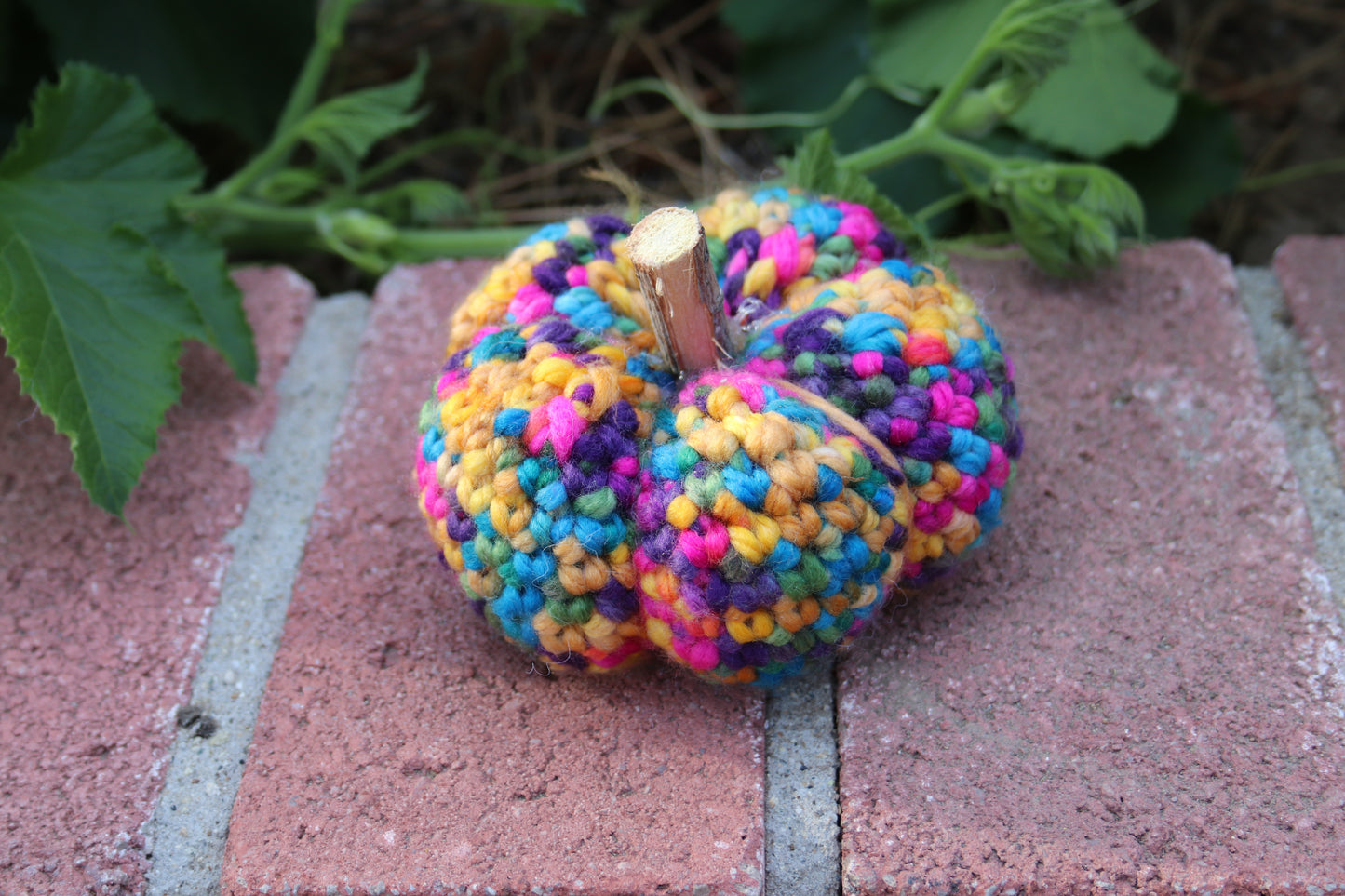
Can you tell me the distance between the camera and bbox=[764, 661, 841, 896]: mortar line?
0.76m

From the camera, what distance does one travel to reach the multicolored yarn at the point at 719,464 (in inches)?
28.1

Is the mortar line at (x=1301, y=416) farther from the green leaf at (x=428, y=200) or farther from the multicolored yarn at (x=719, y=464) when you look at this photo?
the green leaf at (x=428, y=200)

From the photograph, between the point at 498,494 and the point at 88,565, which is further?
the point at 88,565

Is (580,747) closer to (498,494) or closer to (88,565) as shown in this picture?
(498,494)

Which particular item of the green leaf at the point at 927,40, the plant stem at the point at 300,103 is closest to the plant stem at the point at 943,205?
the green leaf at the point at 927,40

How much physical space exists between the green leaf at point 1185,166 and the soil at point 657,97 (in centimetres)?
17

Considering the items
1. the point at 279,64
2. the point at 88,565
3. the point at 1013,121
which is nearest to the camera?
the point at 88,565

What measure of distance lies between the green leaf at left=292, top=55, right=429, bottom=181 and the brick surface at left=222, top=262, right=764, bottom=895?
441 millimetres

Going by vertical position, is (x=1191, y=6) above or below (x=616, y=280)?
below

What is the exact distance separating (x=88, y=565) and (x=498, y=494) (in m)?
0.42

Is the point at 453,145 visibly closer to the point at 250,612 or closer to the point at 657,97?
the point at 657,97

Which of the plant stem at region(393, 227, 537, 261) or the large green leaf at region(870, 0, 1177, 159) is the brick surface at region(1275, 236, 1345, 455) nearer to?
the large green leaf at region(870, 0, 1177, 159)

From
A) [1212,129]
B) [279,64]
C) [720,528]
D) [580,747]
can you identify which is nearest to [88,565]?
[580,747]

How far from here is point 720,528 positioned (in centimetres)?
71
